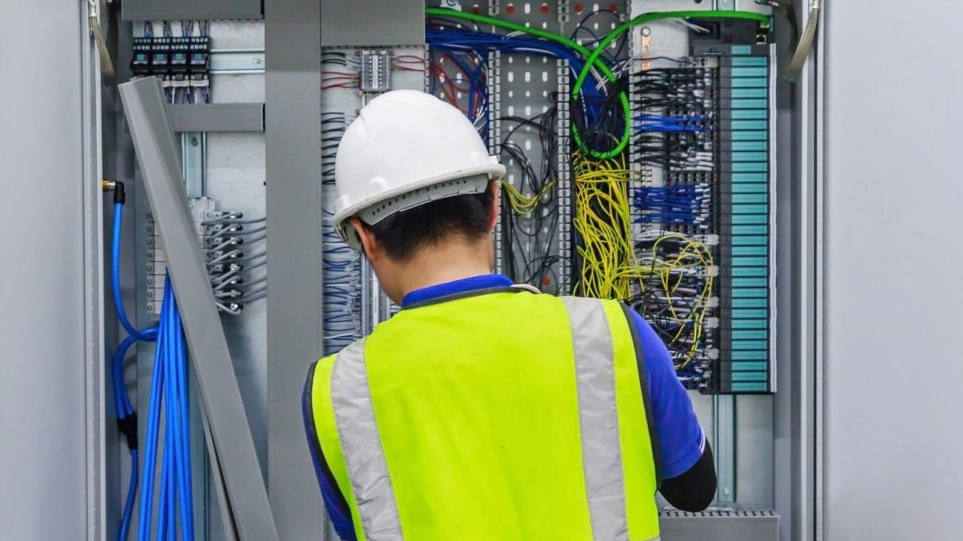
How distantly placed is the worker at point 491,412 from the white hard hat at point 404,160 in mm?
100

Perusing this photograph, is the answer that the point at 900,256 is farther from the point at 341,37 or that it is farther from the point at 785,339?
the point at 341,37

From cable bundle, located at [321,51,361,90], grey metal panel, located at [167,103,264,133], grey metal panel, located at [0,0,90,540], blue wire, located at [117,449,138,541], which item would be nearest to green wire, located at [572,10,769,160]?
cable bundle, located at [321,51,361,90]

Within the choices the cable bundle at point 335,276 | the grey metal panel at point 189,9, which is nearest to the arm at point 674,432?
the cable bundle at point 335,276

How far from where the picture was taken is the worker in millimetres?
1092

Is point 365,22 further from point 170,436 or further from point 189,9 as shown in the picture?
point 170,436

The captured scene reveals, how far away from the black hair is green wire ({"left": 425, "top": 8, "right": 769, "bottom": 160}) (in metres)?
1.03

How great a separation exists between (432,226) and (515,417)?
0.29 meters

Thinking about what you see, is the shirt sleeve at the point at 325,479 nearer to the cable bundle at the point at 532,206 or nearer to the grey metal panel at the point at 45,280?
the grey metal panel at the point at 45,280

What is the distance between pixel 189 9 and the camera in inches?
85.5

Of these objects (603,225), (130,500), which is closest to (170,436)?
(130,500)

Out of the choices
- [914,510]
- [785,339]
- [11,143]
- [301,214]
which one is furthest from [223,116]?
[914,510]

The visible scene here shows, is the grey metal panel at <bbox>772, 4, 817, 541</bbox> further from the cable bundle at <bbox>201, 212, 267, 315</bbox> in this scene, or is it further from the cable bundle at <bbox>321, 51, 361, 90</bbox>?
the cable bundle at <bbox>201, 212, 267, 315</bbox>

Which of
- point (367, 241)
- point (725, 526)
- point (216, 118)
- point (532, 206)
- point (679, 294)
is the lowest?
point (725, 526)

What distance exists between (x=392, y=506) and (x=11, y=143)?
40.9 inches
